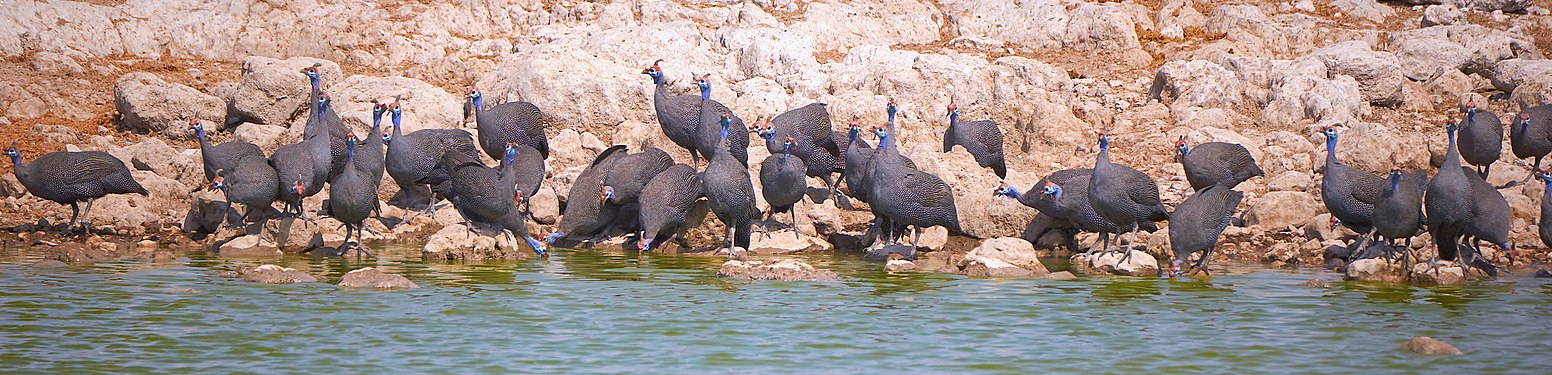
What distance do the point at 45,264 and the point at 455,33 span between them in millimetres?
8590

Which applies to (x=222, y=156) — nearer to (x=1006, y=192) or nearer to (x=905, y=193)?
(x=905, y=193)

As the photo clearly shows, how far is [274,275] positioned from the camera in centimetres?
1088

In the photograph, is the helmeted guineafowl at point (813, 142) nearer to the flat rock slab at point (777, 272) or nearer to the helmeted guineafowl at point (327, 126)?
the flat rock slab at point (777, 272)

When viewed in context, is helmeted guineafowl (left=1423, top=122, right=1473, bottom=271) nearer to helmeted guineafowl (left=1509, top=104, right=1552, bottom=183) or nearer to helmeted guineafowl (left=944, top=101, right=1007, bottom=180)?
helmeted guineafowl (left=1509, top=104, right=1552, bottom=183)

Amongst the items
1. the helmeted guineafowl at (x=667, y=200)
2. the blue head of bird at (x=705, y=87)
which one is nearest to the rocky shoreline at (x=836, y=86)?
the helmeted guineafowl at (x=667, y=200)

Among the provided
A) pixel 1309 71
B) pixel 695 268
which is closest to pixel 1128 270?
pixel 695 268

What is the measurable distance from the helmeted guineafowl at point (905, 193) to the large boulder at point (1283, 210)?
9.19 feet

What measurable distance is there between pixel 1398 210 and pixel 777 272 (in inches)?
187

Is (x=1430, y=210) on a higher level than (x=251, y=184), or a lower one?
lower

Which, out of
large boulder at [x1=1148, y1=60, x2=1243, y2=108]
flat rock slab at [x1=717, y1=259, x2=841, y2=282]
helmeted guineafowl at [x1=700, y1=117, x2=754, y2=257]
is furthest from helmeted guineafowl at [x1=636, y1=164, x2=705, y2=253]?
large boulder at [x1=1148, y1=60, x2=1243, y2=108]

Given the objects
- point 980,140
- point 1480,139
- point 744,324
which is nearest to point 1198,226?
point 980,140

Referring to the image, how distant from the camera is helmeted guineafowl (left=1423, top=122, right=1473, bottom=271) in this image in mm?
11383

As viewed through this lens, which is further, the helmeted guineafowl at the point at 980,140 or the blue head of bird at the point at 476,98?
the blue head of bird at the point at 476,98

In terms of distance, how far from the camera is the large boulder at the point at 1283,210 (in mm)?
13547
